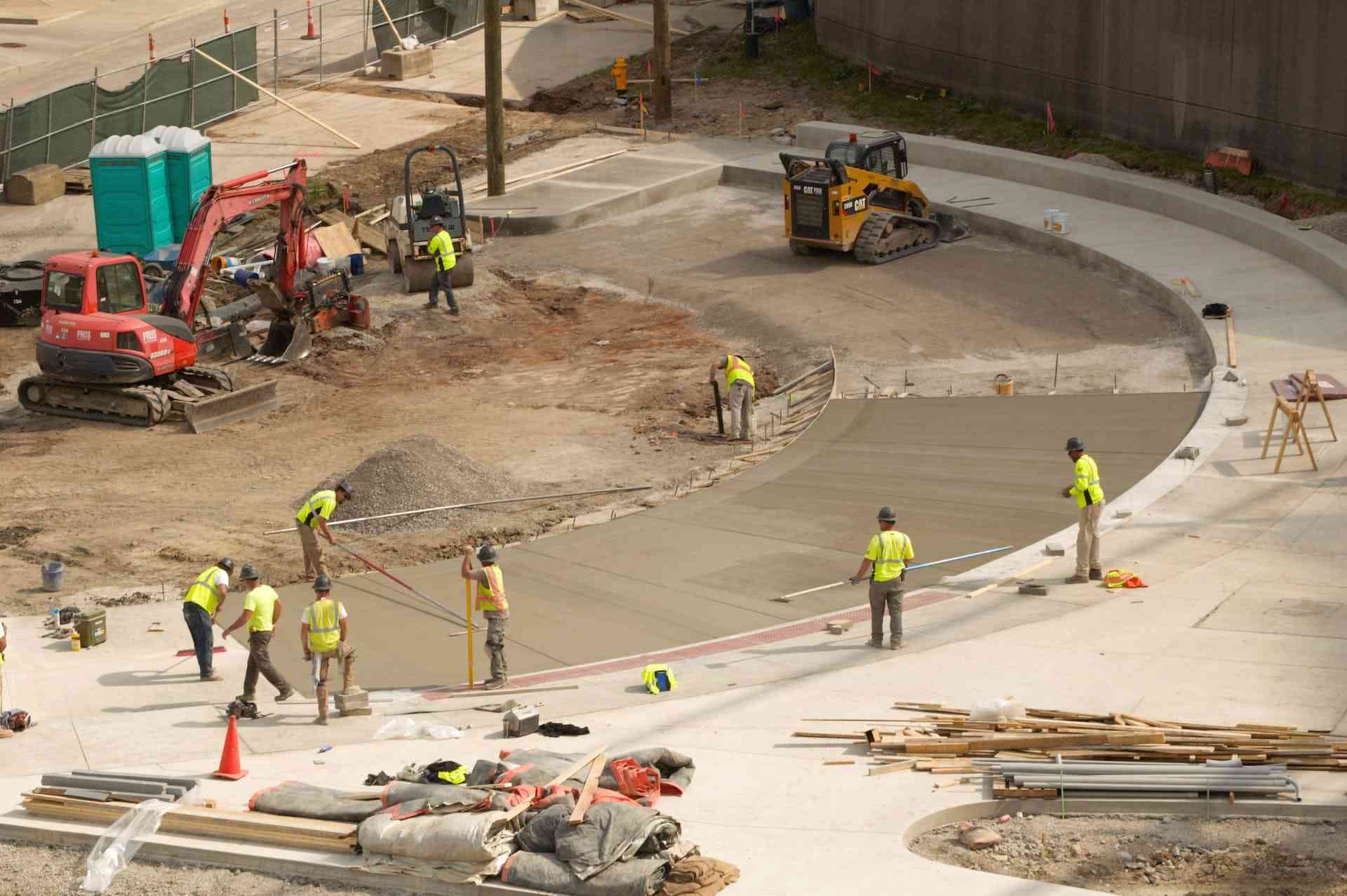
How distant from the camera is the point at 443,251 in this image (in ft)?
102

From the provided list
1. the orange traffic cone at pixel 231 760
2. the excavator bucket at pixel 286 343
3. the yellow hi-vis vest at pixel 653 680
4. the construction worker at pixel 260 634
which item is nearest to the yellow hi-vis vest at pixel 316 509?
the construction worker at pixel 260 634

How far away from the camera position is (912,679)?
16328mm

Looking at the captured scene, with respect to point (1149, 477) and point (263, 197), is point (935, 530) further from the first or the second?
point (263, 197)

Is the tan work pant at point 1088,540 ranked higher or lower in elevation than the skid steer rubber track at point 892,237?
lower

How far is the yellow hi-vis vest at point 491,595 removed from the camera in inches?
654

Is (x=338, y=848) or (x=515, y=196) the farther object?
(x=515, y=196)

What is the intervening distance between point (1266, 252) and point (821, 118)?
46.6ft

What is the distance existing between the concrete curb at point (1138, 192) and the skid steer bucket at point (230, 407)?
1735 centimetres

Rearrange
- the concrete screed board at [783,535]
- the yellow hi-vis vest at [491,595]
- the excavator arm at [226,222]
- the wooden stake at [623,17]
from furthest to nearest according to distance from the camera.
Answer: the wooden stake at [623,17], the excavator arm at [226,222], the concrete screed board at [783,535], the yellow hi-vis vest at [491,595]

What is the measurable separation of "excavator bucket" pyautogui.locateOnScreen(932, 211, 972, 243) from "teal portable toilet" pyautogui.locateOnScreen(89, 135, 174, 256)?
1558cm

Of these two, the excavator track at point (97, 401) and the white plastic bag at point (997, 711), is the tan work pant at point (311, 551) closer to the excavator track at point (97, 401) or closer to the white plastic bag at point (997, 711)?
the excavator track at point (97, 401)

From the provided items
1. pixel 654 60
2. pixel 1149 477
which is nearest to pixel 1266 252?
pixel 1149 477

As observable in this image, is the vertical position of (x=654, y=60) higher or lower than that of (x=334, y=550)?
higher

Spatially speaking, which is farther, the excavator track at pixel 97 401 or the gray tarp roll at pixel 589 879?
the excavator track at pixel 97 401
